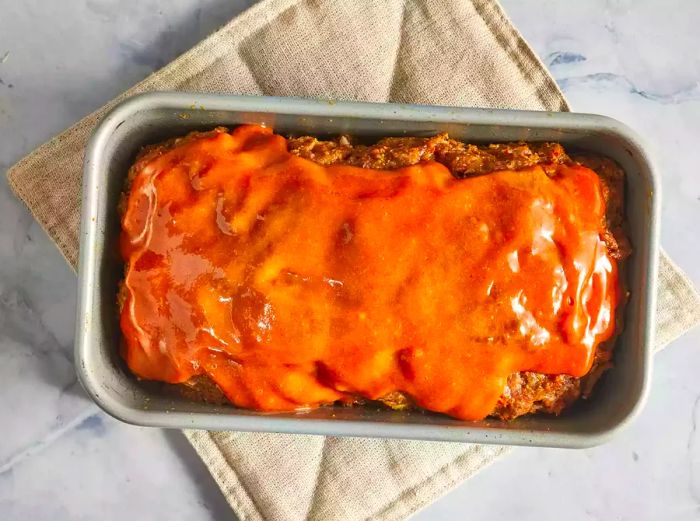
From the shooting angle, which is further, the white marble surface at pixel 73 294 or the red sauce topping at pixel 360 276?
the white marble surface at pixel 73 294

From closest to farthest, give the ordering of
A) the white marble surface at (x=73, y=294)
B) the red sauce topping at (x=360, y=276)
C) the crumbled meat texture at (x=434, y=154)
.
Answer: the red sauce topping at (x=360, y=276) < the crumbled meat texture at (x=434, y=154) < the white marble surface at (x=73, y=294)

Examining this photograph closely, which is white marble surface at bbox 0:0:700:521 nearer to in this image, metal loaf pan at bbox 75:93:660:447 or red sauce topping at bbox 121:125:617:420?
metal loaf pan at bbox 75:93:660:447

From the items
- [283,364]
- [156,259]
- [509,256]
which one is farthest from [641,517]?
[156,259]

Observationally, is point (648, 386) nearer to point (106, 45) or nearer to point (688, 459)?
point (688, 459)

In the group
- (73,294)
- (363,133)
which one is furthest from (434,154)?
(73,294)

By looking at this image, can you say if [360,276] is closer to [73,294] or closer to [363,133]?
[363,133]

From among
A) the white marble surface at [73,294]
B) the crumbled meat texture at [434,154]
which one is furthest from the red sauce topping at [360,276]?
the white marble surface at [73,294]

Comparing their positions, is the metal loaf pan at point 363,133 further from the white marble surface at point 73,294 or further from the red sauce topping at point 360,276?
the white marble surface at point 73,294
